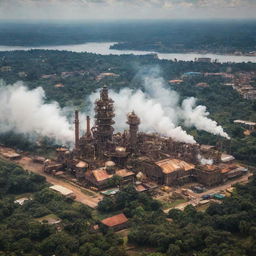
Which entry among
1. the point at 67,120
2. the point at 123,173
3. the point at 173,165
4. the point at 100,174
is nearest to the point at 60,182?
the point at 100,174

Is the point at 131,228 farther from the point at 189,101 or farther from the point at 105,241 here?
the point at 189,101

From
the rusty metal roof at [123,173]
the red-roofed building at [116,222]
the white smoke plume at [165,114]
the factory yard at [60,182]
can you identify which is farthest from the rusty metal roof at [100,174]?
the white smoke plume at [165,114]

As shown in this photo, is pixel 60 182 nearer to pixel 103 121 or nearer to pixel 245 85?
pixel 103 121

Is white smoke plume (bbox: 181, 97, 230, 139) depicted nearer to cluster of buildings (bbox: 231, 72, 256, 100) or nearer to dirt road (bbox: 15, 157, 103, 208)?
cluster of buildings (bbox: 231, 72, 256, 100)

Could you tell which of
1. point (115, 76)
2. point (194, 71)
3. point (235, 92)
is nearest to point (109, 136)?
point (235, 92)

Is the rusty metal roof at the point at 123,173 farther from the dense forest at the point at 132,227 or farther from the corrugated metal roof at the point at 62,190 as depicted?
the corrugated metal roof at the point at 62,190
